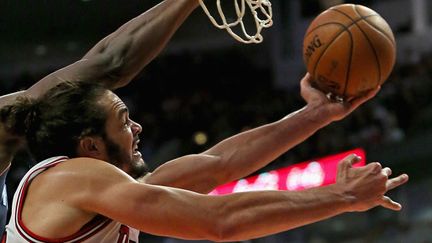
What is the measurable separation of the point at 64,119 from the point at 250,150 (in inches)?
37.3

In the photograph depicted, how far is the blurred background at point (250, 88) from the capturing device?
25.3 feet

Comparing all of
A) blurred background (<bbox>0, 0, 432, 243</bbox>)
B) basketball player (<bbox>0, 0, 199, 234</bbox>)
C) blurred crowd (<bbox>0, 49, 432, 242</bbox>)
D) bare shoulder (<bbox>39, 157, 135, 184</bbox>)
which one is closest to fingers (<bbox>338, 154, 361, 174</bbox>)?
bare shoulder (<bbox>39, 157, 135, 184</bbox>)

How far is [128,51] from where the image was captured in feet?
10.7

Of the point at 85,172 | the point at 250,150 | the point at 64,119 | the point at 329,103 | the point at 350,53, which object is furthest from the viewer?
the point at 250,150

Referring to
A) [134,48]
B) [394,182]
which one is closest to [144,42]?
[134,48]

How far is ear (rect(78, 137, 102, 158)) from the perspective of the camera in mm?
2635

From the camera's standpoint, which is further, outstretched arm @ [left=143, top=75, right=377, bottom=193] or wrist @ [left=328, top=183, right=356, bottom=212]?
outstretched arm @ [left=143, top=75, right=377, bottom=193]

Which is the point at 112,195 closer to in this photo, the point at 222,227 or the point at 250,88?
the point at 222,227

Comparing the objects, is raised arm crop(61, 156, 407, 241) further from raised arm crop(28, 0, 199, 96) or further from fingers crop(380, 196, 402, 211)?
raised arm crop(28, 0, 199, 96)

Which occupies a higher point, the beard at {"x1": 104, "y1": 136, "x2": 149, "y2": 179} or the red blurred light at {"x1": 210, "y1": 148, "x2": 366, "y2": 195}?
the beard at {"x1": 104, "y1": 136, "x2": 149, "y2": 179}

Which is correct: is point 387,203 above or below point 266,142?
above

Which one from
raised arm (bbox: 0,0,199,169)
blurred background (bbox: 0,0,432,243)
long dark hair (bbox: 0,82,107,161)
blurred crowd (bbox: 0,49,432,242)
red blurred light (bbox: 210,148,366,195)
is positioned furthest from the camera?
blurred crowd (bbox: 0,49,432,242)

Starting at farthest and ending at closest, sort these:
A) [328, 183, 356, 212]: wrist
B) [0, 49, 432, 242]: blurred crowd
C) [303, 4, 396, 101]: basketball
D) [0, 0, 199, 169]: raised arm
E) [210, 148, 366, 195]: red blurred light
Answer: [0, 49, 432, 242]: blurred crowd
[210, 148, 366, 195]: red blurred light
[0, 0, 199, 169]: raised arm
[303, 4, 396, 101]: basketball
[328, 183, 356, 212]: wrist

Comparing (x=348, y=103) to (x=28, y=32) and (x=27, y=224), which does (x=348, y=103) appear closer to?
→ (x=27, y=224)
